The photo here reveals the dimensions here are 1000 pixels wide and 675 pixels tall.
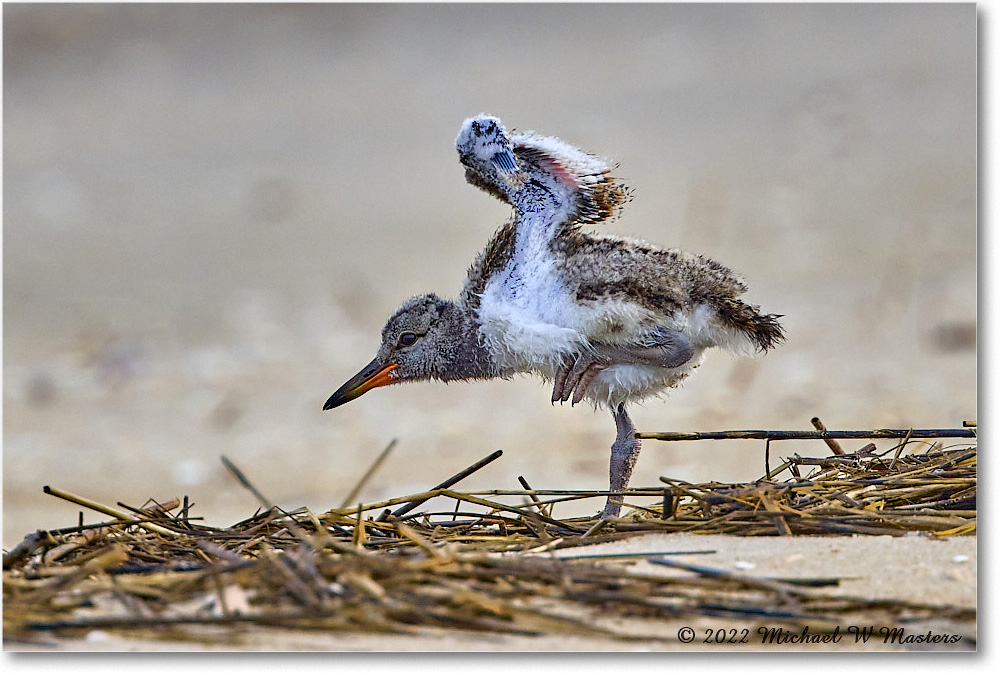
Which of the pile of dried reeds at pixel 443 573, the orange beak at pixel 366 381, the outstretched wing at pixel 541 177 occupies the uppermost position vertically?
the outstretched wing at pixel 541 177

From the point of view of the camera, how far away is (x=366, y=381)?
4.11 metres

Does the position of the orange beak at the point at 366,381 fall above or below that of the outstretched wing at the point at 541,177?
below

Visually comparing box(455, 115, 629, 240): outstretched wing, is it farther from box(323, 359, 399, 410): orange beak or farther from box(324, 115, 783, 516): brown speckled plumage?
box(323, 359, 399, 410): orange beak

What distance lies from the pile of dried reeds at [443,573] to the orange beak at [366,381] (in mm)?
887

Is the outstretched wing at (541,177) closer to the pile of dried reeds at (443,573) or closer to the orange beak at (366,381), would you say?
the orange beak at (366,381)

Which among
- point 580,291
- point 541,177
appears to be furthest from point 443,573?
point 541,177

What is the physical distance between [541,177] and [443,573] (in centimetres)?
168

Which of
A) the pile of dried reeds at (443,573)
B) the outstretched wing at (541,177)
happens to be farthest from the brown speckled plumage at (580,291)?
the pile of dried reeds at (443,573)

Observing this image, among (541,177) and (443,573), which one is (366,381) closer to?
(541,177)

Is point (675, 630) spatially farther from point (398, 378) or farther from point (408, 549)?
point (398, 378)

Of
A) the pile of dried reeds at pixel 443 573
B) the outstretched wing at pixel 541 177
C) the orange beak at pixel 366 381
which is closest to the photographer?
the pile of dried reeds at pixel 443 573

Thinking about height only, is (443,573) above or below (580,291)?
below

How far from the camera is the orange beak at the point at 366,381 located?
13.4 ft

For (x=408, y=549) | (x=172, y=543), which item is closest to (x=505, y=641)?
(x=408, y=549)
